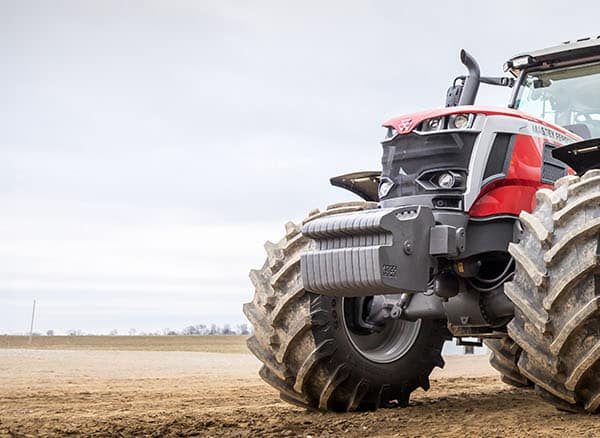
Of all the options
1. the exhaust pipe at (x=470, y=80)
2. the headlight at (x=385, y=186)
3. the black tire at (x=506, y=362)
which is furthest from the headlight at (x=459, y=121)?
the black tire at (x=506, y=362)

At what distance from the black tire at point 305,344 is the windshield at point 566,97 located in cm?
211

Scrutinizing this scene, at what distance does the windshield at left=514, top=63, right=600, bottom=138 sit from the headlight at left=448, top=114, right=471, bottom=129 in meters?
1.71

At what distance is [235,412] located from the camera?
25.4 ft

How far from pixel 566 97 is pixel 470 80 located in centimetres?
138

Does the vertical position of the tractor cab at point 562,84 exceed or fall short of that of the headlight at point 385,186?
it exceeds it

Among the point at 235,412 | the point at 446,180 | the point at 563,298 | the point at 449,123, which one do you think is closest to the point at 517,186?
the point at 446,180

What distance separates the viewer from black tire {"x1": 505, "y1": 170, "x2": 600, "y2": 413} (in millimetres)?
5621

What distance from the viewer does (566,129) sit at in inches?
317

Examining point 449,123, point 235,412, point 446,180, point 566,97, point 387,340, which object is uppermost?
point 566,97

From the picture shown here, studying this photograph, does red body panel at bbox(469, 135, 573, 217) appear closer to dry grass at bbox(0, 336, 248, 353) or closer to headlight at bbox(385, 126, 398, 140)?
headlight at bbox(385, 126, 398, 140)

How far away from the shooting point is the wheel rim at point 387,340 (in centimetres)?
760

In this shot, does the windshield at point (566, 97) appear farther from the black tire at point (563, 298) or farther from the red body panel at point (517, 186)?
the black tire at point (563, 298)

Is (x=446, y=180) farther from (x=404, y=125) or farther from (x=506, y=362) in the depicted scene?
(x=506, y=362)

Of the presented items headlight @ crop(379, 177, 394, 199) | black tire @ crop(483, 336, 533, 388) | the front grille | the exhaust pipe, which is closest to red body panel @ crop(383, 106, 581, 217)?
the front grille
